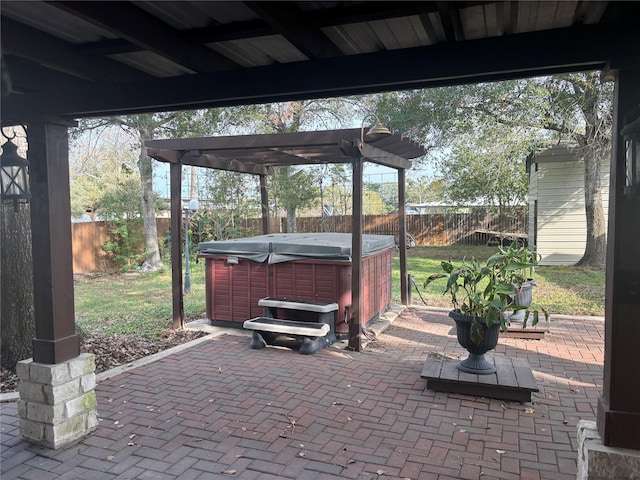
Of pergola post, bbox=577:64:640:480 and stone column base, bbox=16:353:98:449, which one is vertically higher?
pergola post, bbox=577:64:640:480

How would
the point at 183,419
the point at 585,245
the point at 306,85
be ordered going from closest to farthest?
the point at 306,85 < the point at 183,419 < the point at 585,245

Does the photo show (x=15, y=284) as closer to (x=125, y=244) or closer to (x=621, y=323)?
(x=621, y=323)

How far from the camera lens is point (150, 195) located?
12.4 metres

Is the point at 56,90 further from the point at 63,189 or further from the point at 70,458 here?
the point at 70,458

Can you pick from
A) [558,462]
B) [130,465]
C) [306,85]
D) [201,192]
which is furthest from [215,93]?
[201,192]

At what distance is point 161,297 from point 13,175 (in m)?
6.16

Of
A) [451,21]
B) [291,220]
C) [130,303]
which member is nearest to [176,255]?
[130,303]

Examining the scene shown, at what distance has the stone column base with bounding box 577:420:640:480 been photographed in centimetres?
197

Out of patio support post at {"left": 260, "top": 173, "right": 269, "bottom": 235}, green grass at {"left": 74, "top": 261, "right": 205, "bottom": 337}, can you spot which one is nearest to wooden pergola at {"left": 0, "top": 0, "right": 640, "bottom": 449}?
green grass at {"left": 74, "top": 261, "right": 205, "bottom": 337}

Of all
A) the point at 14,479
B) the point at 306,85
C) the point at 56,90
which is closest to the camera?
the point at 306,85

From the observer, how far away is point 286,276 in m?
5.90

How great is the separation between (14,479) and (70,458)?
303mm

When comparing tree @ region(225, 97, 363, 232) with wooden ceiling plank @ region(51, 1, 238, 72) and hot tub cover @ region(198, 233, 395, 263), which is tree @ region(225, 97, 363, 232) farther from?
wooden ceiling plank @ region(51, 1, 238, 72)

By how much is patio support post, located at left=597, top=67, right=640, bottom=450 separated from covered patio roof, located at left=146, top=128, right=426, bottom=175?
317cm
